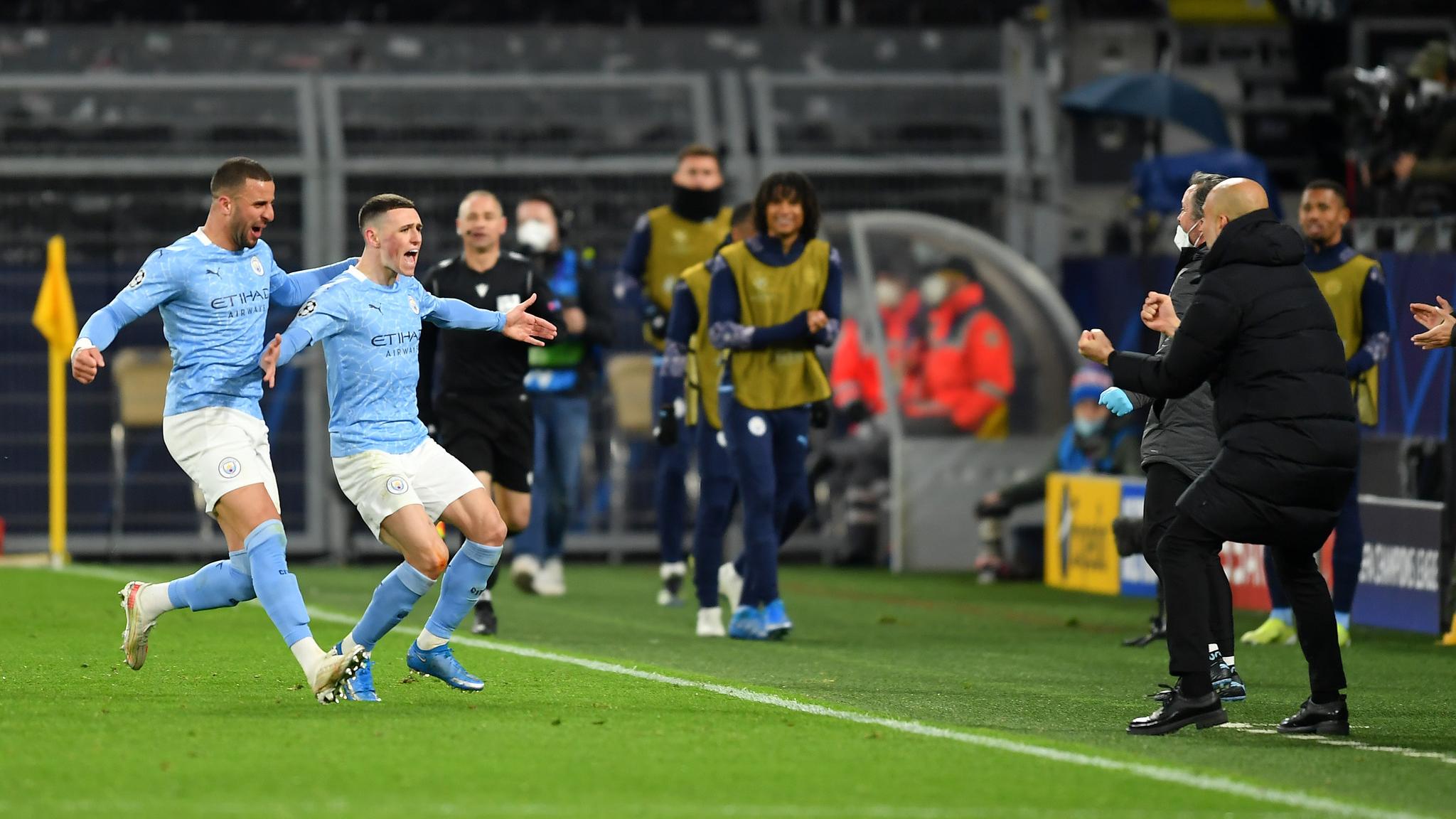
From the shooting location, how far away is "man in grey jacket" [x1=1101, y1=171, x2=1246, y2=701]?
9.12m

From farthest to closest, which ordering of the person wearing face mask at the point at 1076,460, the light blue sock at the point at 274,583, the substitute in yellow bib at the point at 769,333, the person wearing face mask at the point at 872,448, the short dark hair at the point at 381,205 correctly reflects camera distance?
the person wearing face mask at the point at 872,448, the person wearing face mask at the point at 1076,460, the substitute in yellow bib at the point at 769,333, the short dark hair at the point at 381,205, the light blue sock at the point at 274,583

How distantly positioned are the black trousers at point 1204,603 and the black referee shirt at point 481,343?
4.54 m

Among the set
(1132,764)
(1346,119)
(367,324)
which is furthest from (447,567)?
(1346,119)

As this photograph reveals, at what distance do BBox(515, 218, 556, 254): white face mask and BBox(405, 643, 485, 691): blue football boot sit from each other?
5589mm

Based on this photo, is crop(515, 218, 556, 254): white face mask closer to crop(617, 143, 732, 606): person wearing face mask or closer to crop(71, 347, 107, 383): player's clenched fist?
crop(617, 143, 732, 606): person wearing face mask

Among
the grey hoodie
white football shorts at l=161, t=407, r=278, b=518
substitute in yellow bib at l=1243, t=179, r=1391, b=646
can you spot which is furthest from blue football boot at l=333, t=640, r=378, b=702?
substitute in yellow bib at l=1243, t=179, r=1391, b=646

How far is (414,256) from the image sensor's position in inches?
354

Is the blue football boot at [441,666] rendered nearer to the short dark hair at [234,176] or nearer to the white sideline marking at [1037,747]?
the white sideline marking at [1037,747]

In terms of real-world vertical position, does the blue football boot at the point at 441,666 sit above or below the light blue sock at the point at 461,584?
below

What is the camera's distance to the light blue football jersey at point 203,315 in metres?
8.69

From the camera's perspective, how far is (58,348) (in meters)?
16.8

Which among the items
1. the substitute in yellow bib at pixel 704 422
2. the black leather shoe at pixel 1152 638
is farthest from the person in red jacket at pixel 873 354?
the black leather shoe at pixel 1152 638

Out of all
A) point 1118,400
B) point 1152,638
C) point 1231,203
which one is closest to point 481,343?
point 1152,638

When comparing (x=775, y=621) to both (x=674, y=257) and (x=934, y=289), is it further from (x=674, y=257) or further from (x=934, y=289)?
(x=934, y=289)
